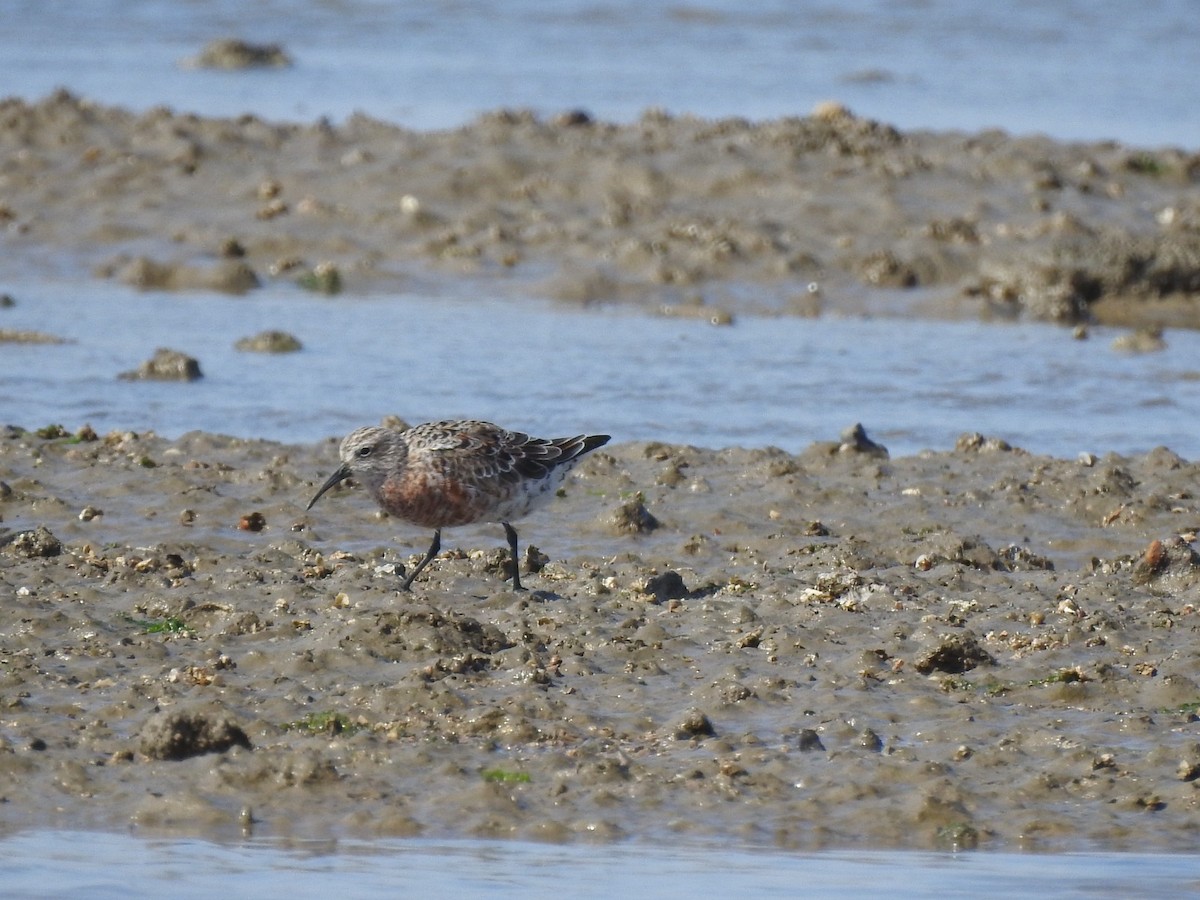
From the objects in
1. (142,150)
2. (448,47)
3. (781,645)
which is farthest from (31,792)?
(448,47)

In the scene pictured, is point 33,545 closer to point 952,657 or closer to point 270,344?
point 952,657

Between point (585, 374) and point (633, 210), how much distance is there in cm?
506

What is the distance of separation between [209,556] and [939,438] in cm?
556

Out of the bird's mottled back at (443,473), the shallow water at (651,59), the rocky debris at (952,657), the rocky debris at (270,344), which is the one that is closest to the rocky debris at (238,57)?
the shallow water at (651,59)

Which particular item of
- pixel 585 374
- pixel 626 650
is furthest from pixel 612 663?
pixel 585 374

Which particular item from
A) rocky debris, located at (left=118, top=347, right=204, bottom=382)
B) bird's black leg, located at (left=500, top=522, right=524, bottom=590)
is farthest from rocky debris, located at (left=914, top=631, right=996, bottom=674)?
rocky debris, located at (left=118, top=347, right=204, bottom=382)

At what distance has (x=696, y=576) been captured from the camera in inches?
387

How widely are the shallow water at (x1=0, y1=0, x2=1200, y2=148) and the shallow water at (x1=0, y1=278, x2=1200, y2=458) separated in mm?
8113

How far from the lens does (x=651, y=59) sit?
32.1 m

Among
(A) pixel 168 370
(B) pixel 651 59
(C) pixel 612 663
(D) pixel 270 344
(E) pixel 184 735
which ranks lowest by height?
(E) pixel 184 735

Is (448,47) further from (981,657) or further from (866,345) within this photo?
(981,657)

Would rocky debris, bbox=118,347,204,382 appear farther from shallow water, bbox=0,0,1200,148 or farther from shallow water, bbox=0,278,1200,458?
shallow water, bbox=0,0,1200,148

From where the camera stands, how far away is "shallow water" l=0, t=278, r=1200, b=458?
44.1 ft

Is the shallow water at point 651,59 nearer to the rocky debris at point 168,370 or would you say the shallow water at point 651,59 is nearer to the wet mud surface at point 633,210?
the wet mud surface at point 633,210
